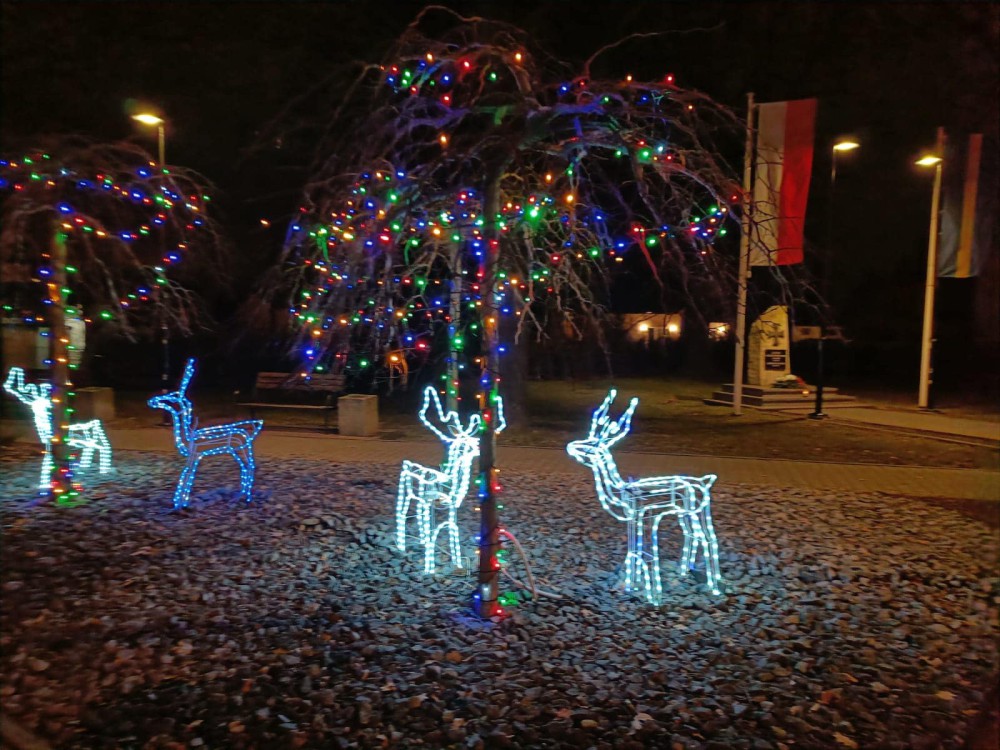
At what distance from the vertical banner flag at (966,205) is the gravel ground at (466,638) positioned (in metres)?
11.9

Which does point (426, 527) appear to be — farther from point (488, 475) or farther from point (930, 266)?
point (930, 266)

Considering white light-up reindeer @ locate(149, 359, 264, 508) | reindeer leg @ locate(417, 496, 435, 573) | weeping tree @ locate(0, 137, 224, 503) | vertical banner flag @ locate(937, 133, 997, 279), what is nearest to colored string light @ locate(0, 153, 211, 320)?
weeping tree @ locate(0, 137, 224, 503)

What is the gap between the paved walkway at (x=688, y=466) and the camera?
29.1 feet

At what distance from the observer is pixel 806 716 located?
12.2 ft

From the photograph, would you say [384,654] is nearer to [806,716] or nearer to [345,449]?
[806,716]

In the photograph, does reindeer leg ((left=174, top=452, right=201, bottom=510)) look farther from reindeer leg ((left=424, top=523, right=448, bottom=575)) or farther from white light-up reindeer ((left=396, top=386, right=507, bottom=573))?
reindeer leg ((left=424, top=523, right=448, bottom=575))

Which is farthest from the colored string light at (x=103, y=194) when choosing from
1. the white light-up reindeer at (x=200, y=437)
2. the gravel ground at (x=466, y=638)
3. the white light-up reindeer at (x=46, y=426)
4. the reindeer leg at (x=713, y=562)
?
the reindeer leg at (x=713, y=562)

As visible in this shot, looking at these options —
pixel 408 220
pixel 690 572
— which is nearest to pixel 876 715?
pixel 690 572

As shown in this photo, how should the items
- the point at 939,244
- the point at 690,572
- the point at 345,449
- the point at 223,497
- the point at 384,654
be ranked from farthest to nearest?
1. the point at 939,244
2. the point at 345,449
3. the point at 223,497
4. the point at 690,572
5. the point at 384,654

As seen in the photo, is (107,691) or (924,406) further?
(924,406)

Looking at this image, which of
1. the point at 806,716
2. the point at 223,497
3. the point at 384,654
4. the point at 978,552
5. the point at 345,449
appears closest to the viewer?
the point at 806,716

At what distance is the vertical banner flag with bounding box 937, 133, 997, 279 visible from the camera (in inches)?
631

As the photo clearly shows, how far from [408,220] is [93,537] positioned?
386 centimetres

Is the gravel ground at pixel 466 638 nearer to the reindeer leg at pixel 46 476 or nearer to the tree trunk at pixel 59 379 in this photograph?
the tree trunk at pixel 59 379
